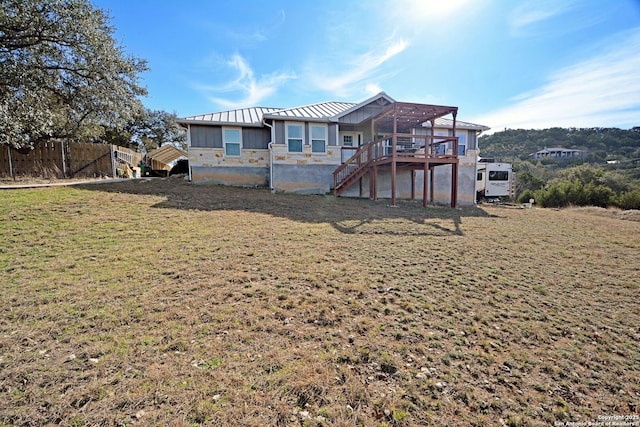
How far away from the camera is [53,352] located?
2914mm

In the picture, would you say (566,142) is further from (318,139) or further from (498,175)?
(318,139)

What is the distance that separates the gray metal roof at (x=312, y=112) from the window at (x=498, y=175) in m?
14.5

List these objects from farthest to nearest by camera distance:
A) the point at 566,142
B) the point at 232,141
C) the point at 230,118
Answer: the point at 566,142 → the point at 230,118 → the point at 232,141

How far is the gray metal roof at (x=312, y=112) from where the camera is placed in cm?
1382

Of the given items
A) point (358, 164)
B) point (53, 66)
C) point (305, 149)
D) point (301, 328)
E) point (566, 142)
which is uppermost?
point (566, 142)

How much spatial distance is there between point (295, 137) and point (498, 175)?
1865 centimetres

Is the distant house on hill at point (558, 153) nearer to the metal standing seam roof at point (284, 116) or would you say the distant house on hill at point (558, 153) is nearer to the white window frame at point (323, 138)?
the metal standing seam roof at point (284, 116)

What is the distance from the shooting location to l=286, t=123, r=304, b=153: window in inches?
557

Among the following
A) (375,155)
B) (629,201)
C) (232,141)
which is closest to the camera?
(375,155)

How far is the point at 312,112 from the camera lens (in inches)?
588

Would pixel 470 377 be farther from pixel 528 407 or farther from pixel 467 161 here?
pixel 467 161

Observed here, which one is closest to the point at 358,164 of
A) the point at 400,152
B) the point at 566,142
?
the point at 400,152

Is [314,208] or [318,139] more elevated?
[318,139]

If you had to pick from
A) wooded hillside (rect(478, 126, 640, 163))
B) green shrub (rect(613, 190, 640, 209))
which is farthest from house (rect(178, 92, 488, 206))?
wooded hillside (rect(478, 126, 640, 163))
